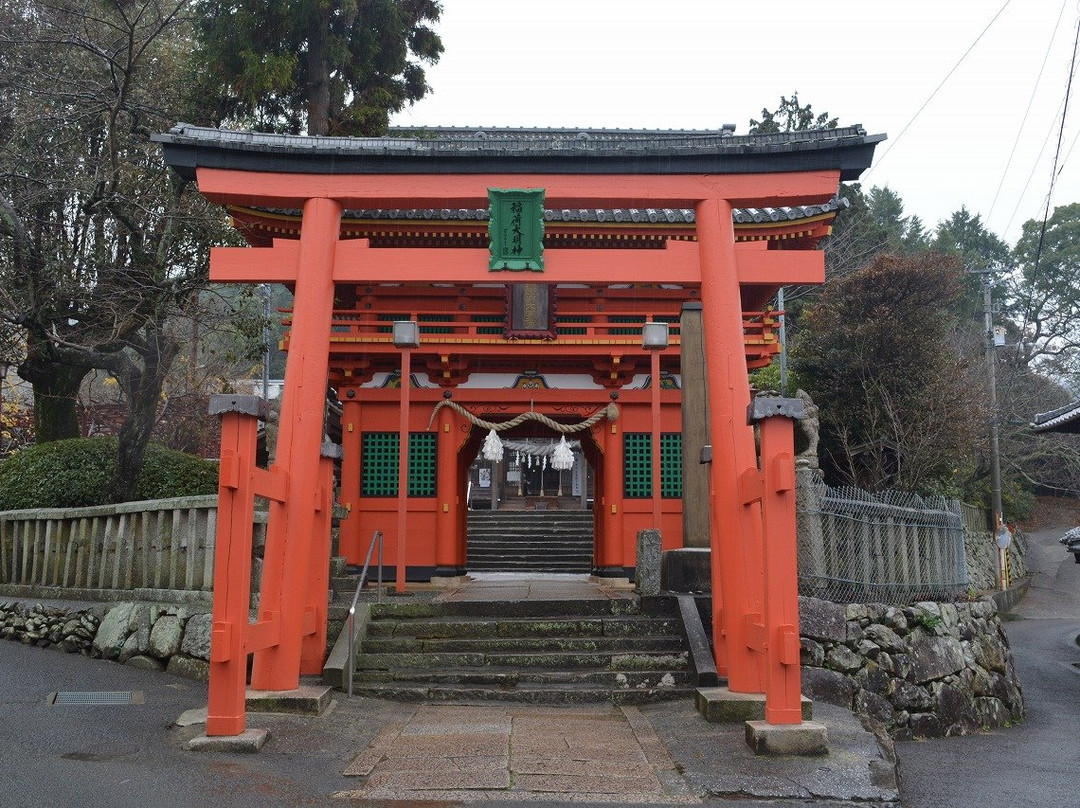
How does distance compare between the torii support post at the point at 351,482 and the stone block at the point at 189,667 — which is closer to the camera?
the stone block at the point at 189,667

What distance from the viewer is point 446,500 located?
14.9 m

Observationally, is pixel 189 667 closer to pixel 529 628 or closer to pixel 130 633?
pixel 130 633

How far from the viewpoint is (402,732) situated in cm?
749

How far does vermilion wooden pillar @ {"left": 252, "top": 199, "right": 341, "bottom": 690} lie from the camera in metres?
8.12

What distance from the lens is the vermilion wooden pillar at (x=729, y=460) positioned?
8.05 m

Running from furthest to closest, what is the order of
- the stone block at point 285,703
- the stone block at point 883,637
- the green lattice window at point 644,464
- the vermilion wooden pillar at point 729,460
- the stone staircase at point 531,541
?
1. the stone staircase at point 531,541
2. the green lattice window at point 644,464
3. the stone block at point 883,637
4. the vermilion wooden pillar at point 729,460
5. the stone block at point 285,703

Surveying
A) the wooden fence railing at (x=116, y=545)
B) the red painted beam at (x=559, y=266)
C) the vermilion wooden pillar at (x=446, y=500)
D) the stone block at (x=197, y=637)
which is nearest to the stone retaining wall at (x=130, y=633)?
the stone block at (x=197, y=637)

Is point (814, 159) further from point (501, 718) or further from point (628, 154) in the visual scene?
point (501, 718)

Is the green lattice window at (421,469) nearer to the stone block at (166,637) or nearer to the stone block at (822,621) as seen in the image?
the stone block at (166,637)

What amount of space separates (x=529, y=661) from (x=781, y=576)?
3.67m

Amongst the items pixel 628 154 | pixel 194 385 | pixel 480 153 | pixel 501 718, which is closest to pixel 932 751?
pixel 501 718

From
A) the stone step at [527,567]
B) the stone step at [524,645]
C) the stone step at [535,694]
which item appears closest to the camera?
the stone step at [535,694]

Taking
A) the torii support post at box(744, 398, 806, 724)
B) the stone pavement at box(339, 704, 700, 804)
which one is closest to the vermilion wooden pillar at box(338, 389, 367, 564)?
the stone pavement at box(339, 704, 700, 804)

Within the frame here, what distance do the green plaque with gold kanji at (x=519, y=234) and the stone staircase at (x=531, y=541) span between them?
48.3 feet
